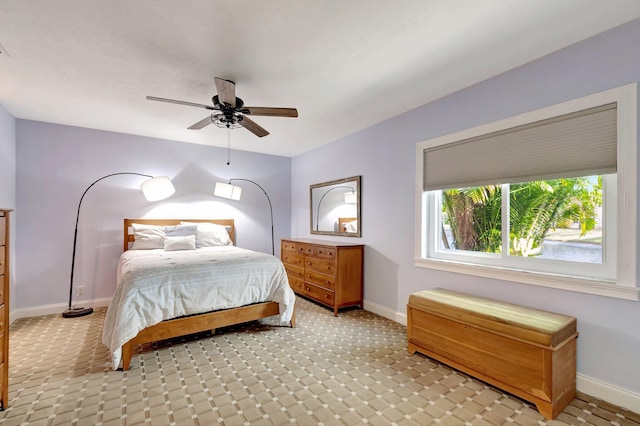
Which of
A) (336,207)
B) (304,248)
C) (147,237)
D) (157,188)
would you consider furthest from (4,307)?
(336,207)

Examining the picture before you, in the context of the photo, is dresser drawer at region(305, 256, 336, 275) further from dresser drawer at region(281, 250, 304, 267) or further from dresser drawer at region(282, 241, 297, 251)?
dresser drawer at region(282, 241, 297, 251)

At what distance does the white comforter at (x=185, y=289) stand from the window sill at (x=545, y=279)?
5.82ft

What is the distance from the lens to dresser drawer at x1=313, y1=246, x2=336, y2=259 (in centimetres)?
382

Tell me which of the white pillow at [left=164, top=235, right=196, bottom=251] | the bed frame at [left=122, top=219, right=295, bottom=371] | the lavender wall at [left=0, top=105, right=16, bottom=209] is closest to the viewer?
the bed frame at [left=122, top=219, right=295, bottom=371]

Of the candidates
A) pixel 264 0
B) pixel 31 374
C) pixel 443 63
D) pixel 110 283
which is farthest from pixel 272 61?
pixel 110 283

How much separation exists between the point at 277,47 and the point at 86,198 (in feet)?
11.9

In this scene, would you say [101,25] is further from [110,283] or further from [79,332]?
[110,283]

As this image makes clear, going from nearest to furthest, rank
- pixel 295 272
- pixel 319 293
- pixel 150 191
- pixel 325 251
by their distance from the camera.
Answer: pixel 325 251 → pixel 319 293 → pixel 150 191 → pixel 295 272

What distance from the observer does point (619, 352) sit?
1938 millimetres

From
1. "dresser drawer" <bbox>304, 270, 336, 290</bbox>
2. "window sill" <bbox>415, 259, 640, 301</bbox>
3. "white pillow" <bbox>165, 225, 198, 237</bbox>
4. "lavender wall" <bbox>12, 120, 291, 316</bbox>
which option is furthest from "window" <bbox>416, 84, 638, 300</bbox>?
"lavender wall" <bbox>12, 120, 291, 316</bbox>

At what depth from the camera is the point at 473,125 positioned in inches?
109

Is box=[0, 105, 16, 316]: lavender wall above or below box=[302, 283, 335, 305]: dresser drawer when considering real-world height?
above

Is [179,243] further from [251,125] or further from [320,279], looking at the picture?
[251,125]

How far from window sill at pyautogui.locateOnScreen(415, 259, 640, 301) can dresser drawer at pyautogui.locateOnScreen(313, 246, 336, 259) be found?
1239 mm
